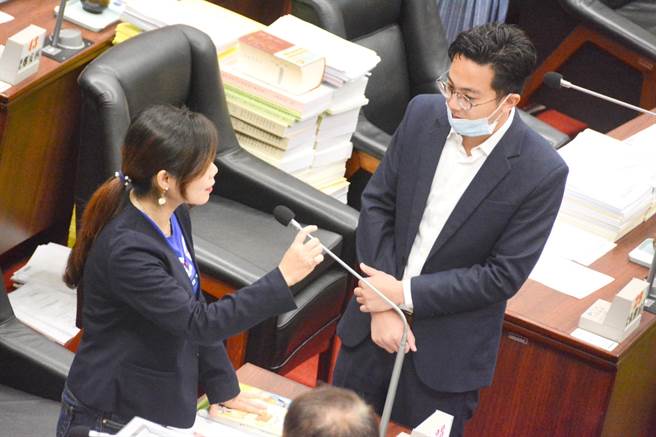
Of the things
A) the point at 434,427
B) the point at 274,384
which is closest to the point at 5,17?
the point at 274,384

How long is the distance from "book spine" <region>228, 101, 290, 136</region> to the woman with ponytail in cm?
147

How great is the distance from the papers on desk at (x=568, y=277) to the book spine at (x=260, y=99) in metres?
0.86

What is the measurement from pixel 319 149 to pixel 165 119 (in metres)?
1.76

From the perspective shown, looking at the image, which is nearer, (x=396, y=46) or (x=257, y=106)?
(x=257, y=106)

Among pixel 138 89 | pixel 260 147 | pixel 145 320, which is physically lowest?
pixel 260 147

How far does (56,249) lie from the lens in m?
3.96

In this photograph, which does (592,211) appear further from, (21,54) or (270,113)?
(21,54)

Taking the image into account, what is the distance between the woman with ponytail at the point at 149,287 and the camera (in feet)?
7.43

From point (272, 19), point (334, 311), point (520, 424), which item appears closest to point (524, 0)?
point (272, 19)

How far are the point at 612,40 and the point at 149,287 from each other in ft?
11.7

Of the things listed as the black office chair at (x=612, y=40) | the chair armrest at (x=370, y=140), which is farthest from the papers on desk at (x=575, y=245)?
the black office chair at (x=612, y=40)

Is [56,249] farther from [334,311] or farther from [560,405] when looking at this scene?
[560,405]

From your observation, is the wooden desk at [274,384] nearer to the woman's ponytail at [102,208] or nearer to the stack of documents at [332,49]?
the woman's ponytail at [102,208]

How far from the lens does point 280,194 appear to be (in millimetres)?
3732
